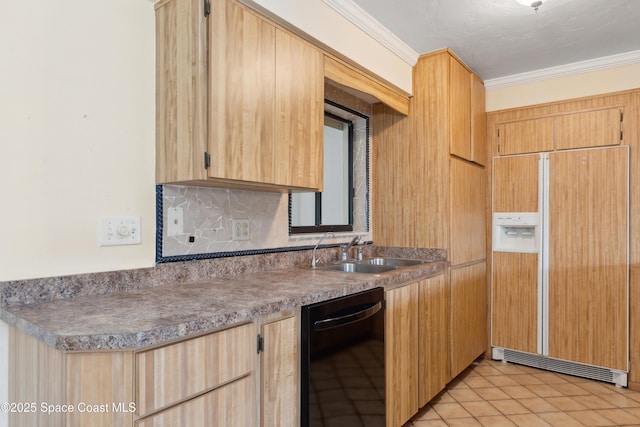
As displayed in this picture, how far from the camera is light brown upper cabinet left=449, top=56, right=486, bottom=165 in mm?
2820

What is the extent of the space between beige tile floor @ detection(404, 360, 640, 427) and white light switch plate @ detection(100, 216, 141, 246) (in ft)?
6.07

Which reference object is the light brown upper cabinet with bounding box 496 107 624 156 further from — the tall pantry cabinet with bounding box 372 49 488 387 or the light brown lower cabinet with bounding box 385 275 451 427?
the light brown lower cabinet with bounding box 385 275 451 427

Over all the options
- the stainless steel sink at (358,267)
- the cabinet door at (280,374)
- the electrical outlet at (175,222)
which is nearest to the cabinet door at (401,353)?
the stainless steel sink at (358,267)

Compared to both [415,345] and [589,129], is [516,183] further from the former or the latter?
[415,345]

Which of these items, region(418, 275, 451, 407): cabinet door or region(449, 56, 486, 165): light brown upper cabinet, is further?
region(449, 56, 486, 165): light brown upper cabinet

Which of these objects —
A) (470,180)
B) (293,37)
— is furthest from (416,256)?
(293,37)

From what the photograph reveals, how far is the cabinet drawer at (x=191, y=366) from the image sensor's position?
1034 millimetres

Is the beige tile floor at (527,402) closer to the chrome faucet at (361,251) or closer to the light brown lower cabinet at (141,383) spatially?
the chrome faucet at (361,251)

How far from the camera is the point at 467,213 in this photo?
3.04 metres

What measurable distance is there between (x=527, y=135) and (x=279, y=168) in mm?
2416

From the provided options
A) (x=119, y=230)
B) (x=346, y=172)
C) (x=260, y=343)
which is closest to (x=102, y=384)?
(x=260, y=343)

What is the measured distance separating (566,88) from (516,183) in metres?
0.83

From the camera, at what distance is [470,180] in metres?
3.10

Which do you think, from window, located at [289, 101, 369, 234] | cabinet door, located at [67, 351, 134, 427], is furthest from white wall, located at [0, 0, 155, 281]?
window, located at [289, 101, 369, 234]
